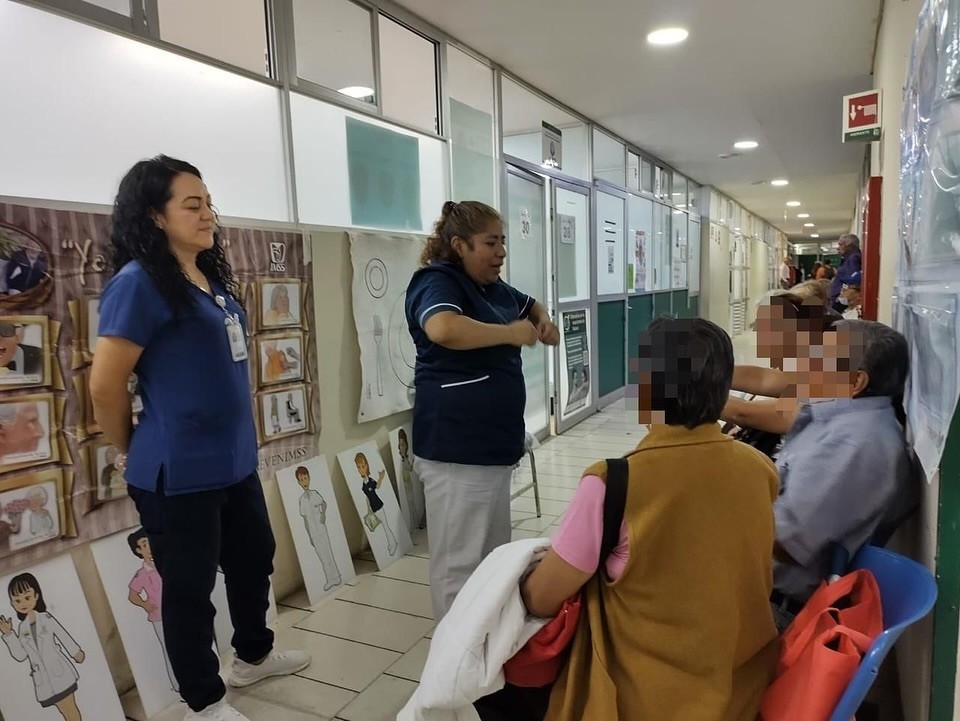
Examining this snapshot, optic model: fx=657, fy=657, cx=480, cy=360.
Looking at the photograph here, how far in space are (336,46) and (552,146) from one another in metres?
2.46

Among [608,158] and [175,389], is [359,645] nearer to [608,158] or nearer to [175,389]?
[175,389]

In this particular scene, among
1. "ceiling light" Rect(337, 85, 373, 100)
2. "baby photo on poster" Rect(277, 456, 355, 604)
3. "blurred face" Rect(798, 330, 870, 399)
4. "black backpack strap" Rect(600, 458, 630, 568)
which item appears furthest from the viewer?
"ceiling light" Rect(337, 85, 373, 100)

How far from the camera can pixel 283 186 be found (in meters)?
2.69

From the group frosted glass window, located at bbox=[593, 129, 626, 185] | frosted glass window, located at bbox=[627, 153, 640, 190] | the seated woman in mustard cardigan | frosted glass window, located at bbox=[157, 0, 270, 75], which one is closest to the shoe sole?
the seated woman in mustard cardigan

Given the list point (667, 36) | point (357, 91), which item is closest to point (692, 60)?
point (667, 36)

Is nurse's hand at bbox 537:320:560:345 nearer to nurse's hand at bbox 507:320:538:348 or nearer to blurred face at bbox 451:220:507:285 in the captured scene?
nurse's hand at bbox 507:320:538:348

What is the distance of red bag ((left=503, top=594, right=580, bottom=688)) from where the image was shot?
108 cm

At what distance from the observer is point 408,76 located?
11.2ft

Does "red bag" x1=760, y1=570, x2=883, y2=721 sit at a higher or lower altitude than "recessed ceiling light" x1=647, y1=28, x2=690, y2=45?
lower

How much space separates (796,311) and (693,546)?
0.96m

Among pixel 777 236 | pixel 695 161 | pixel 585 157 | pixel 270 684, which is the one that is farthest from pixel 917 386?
pixel 777 236

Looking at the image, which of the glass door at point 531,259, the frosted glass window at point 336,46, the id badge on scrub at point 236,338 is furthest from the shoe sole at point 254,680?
the glass door at point 531,259

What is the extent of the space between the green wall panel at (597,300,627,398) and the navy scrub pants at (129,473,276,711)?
15.2 feet

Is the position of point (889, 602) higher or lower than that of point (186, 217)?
lower
